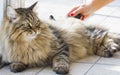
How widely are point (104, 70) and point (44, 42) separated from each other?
0.48m

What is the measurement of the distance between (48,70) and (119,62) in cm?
58

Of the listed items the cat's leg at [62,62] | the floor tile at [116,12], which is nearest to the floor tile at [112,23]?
the floor tile at [116,12]

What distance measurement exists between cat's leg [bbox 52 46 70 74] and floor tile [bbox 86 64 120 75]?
175 millimetres

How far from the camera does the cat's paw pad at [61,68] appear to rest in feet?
7.60

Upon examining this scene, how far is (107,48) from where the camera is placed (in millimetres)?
2686

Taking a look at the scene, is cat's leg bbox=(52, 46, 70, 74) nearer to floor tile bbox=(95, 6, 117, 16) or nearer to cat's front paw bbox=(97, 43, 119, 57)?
cat's front paw bbox=(97, 43, 119, 57)

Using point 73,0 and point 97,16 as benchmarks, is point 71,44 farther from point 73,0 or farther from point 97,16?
point 73,0

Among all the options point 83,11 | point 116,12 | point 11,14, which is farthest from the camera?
point 116,12

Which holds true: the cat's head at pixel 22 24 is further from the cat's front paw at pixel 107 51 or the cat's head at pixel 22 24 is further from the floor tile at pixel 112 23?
the floor tile at pixel 112 23

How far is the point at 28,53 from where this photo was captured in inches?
93.0

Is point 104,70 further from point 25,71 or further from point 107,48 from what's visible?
point 25,71

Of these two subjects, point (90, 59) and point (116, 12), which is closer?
point (90, 59)

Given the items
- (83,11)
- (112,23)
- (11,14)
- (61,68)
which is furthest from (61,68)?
(112,23)

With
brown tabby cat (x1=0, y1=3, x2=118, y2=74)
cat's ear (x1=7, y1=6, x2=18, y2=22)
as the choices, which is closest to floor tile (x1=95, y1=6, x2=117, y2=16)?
brown tabby cat (x1=0, y1=3, x2=118, y2=74)
